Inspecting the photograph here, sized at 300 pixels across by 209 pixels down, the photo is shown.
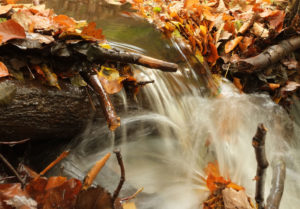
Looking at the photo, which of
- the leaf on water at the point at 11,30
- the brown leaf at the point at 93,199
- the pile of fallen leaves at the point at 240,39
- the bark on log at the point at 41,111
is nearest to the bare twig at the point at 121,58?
the bark on log at the point at 41,111

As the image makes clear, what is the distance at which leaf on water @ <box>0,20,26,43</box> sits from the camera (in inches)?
62.2

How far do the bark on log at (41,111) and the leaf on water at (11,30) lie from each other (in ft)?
0.90

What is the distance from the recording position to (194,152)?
2.37 m

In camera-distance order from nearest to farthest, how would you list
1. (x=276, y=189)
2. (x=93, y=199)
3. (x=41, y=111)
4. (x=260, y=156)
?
(x=260, y=156) → (x=93, y=199) → (x=276, y=189) → (x=41, y=111)

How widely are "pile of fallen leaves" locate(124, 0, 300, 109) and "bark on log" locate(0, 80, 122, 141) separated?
5.19 ft

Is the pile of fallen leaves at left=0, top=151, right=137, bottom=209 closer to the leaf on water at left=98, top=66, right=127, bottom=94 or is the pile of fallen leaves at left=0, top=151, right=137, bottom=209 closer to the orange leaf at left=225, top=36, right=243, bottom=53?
the leaf on water at left=98, top=66, right=127, bottom=94

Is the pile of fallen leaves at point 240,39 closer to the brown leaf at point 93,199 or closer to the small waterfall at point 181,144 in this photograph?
the small waterfall at point 181,144

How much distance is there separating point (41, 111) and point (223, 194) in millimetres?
1401

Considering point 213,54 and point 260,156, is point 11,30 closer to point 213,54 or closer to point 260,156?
point 260,156

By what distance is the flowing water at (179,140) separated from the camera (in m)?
2.04

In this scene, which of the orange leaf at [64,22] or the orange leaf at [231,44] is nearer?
the orange leaf at [64,22]

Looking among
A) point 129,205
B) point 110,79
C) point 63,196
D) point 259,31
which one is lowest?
point 129,205

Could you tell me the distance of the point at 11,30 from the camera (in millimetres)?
1591

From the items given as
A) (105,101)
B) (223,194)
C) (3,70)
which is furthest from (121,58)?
(223,194)
